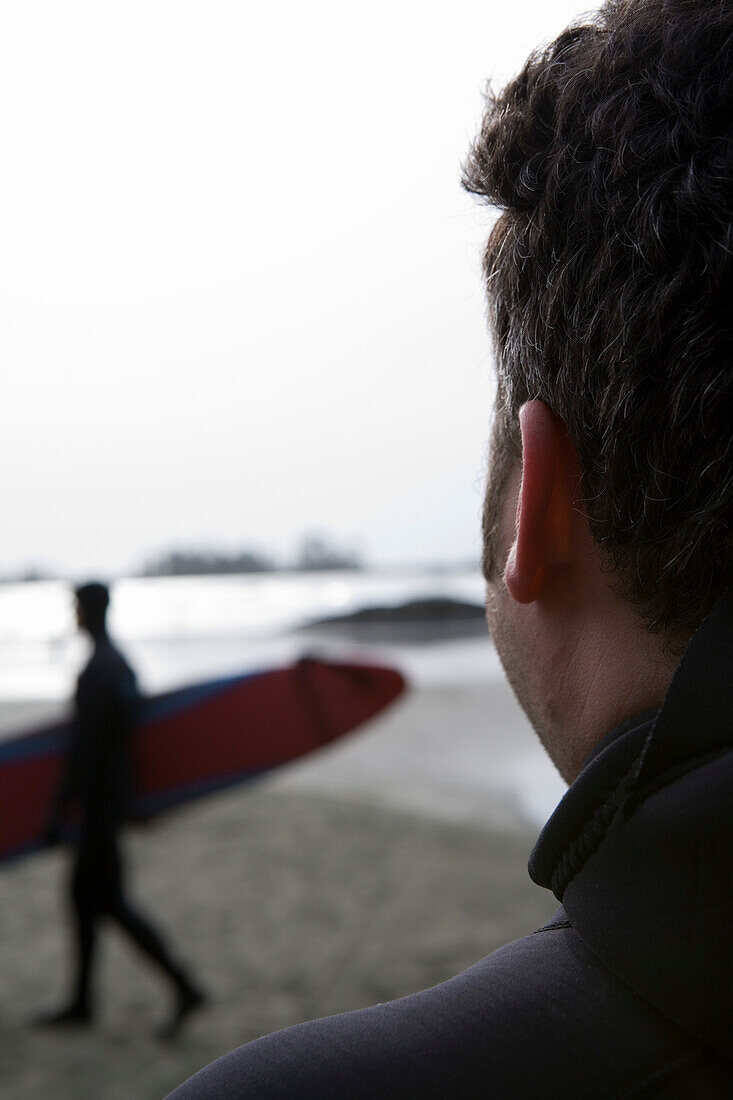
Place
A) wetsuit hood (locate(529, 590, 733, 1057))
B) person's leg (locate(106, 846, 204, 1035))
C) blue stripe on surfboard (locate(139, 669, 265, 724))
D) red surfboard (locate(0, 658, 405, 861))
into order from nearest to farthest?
wetsuit hood (locate(529, 590, 733, 1057)) < person's leg (locate(106, 846, 204, 1035)) < red surfboard (locate(0, 658, 405, 861)) < blue stripe on surfboard (locate(139, 669, 265, 724))

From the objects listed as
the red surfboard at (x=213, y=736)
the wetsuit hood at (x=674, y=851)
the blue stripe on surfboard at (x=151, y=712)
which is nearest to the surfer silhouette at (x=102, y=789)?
the red surfboard at (x=213, y=736)

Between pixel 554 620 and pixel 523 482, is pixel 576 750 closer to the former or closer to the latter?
pixel 554 620

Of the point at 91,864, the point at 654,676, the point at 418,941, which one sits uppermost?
the point at 654,676

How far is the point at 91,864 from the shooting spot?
4.15 m

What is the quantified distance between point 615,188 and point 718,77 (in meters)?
0.12

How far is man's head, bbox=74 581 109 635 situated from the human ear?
3.69 m

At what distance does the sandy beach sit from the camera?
423 centimetres

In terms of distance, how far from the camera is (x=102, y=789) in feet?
13.8

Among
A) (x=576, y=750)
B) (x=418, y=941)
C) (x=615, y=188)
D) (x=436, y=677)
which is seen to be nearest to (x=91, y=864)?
(x=418, y=941)

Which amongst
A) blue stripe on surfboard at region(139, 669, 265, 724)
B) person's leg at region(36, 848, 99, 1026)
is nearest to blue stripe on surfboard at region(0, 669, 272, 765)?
blue stripe on surfboard at region(139, 669, 265, 724)

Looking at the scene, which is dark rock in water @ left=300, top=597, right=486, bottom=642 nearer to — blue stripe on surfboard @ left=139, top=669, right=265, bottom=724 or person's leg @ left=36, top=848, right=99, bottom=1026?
blue stripe on surfboard @ left=139, top=669, right=265, bottom=724

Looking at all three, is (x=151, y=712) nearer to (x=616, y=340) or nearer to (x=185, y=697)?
(x=185, y=697)

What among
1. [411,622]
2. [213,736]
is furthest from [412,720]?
[411,622]

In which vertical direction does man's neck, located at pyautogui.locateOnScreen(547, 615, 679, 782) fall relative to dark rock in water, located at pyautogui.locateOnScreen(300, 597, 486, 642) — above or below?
above
